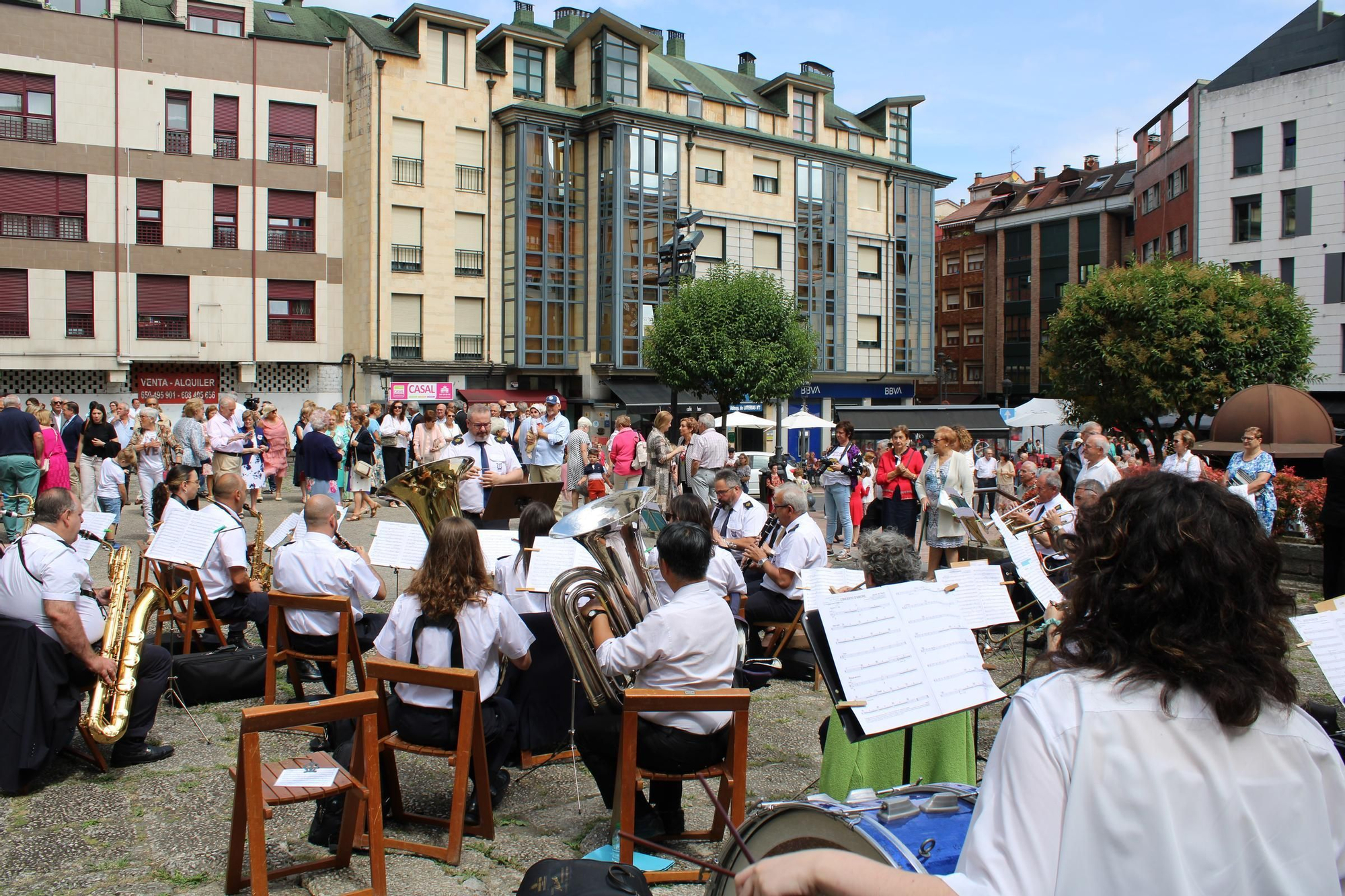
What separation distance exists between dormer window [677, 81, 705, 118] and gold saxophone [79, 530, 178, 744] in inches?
1313

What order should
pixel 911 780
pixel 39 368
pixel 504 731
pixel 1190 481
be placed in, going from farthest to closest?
pixel 39 368 < pixel 504 731 < pixel 911 780 < pixel 1190 481

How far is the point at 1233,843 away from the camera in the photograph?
1590 mm

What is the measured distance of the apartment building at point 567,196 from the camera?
31297 millimetres

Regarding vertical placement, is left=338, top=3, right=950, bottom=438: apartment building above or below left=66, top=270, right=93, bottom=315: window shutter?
above

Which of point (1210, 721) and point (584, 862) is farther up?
point (1210, 721)

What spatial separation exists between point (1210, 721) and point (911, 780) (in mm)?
2645

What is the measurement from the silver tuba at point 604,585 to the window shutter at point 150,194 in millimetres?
28965

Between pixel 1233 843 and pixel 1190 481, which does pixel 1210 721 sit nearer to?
pixel 1233 843

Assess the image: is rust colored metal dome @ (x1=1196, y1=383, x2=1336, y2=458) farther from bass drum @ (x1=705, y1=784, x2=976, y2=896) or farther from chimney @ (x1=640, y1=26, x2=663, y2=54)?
chimney @ (x1=640, y1=26, x2=663, y2=54)

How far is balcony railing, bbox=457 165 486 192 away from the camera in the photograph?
3259 centimetres

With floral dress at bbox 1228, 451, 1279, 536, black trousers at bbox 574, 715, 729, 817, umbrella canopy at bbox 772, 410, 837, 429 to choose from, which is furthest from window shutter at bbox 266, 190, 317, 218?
black trousers at bbox 574, 715, 729, 817

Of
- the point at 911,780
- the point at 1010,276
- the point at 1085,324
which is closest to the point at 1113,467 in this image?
the point at 911,780

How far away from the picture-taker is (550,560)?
564 centimetres

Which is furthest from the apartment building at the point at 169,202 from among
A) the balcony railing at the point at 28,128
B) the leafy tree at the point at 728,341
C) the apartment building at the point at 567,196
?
the leafy tree at the point at 728,341
